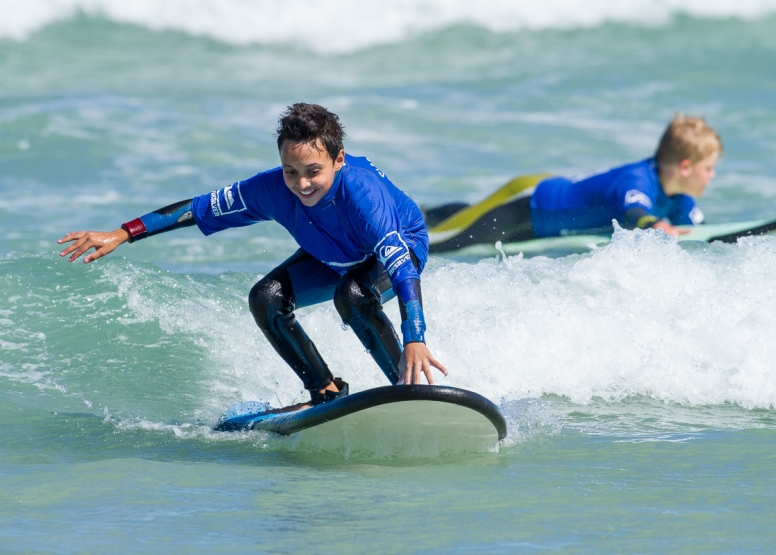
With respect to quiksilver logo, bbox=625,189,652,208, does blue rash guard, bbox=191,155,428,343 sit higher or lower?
lower

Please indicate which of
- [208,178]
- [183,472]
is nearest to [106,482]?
[183,472]

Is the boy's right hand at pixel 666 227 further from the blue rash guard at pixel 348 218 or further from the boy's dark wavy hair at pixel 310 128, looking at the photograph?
the boy's dark wavy hair at pixel 310 128

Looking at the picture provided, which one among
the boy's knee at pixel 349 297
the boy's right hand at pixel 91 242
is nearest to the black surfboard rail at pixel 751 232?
the boy's knee at pixel 349 297

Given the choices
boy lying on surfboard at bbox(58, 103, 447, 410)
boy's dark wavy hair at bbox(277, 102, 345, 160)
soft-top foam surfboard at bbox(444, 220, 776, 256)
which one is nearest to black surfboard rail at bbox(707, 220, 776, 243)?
soft-top foam surfboard at bbox(444, 220, 776, 256)

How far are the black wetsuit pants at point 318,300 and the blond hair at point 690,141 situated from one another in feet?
13.7

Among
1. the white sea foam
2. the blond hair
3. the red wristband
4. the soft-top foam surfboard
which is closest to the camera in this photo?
the red wristband

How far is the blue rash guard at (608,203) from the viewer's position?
26.0 ft

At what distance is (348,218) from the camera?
13.2ft

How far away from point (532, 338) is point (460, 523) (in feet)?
8.33

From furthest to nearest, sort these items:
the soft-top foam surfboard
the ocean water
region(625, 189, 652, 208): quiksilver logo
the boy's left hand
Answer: the soft-top foam surfboard < region(625, 189, 652, 208): quiksilver logo < the boy's left hand < the ocean water

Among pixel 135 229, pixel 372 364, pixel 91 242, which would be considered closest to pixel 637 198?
pixel 372 364

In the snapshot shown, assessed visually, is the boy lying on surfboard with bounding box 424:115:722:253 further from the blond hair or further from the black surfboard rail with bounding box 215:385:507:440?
the black surfboard rail with bounding box 215:385:507:440

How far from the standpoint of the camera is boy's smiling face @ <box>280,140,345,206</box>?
12.7 ft

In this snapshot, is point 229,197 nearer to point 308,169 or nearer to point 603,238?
point 308,169
